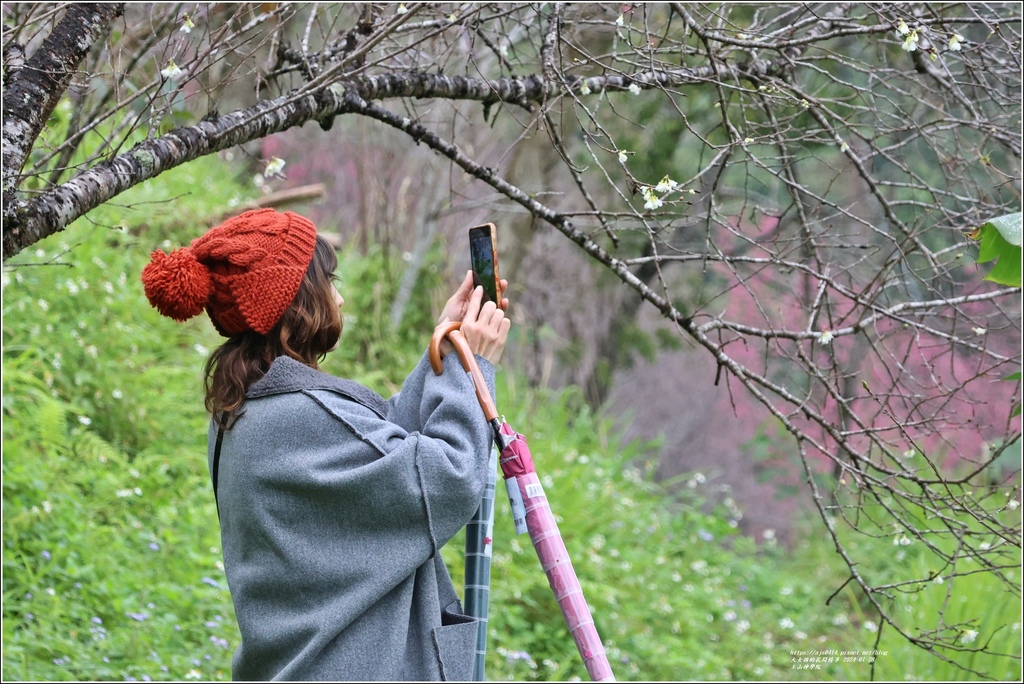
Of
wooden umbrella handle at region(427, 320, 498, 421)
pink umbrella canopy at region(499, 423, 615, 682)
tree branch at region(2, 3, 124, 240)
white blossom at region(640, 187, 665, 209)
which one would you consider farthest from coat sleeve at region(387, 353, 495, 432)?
tree branch at region(2, 3, 124, 240)

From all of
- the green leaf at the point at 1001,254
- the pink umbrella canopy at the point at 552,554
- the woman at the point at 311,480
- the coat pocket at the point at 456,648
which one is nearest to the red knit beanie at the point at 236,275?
the woman at the point at 311,480

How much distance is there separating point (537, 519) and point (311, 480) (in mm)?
432

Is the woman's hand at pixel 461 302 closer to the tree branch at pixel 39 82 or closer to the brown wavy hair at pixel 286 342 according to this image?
the brown wavy hair at pixel 286 342

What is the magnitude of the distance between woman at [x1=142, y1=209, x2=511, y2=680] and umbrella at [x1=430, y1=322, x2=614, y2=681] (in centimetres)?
4

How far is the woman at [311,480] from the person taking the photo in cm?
165

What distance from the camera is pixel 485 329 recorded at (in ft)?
6.01

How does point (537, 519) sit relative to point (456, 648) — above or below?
above

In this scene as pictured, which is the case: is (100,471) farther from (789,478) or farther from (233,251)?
(789,478)

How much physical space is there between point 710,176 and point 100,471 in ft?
13.7

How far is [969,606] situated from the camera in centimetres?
442

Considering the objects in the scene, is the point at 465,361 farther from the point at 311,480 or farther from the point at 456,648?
the point at 456,648

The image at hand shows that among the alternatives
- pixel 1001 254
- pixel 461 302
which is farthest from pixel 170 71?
pixel 1001 254

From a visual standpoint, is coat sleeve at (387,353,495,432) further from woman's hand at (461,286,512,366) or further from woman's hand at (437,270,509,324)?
woman's hand at (437,270,509,324)

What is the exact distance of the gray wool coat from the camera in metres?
1.65
